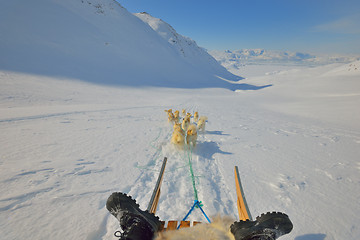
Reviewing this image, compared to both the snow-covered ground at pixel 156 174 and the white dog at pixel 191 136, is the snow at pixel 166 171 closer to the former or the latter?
the snow-covered ground at pixel 156 174

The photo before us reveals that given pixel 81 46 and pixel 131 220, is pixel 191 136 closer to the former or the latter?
pixel 131 220

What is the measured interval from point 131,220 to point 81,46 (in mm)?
34129

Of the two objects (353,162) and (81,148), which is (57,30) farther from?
(353,162)

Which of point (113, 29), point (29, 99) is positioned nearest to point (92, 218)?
point (29, 99)

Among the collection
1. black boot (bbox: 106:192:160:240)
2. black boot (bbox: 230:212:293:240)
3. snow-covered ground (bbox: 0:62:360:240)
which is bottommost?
snow-covered ground (bbox: 0:62:360:240)

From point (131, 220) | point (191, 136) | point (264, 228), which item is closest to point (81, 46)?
point (191, 136)

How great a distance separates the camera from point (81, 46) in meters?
29.2

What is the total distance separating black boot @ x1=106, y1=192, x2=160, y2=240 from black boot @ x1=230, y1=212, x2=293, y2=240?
0.82 meters

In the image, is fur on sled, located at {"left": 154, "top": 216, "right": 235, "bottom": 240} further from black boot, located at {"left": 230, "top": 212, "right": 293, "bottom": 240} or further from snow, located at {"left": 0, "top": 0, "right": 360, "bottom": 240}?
snow, located at {"left": 0, "top": 0, "right": 360, "bottom": 240}

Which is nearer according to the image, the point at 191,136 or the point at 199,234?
the point at 199,234

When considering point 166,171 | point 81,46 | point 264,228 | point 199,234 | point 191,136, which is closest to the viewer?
point 199,234

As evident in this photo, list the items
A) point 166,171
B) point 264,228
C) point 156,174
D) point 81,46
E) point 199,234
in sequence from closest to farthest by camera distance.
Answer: point 199,234
point 264,228
point 156,174
point 166,171
point 81,46

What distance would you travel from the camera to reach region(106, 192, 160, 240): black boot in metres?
1.66

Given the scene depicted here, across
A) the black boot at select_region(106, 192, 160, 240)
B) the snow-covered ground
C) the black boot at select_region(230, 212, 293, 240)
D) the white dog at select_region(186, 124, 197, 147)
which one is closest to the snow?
the snow-covered ground
